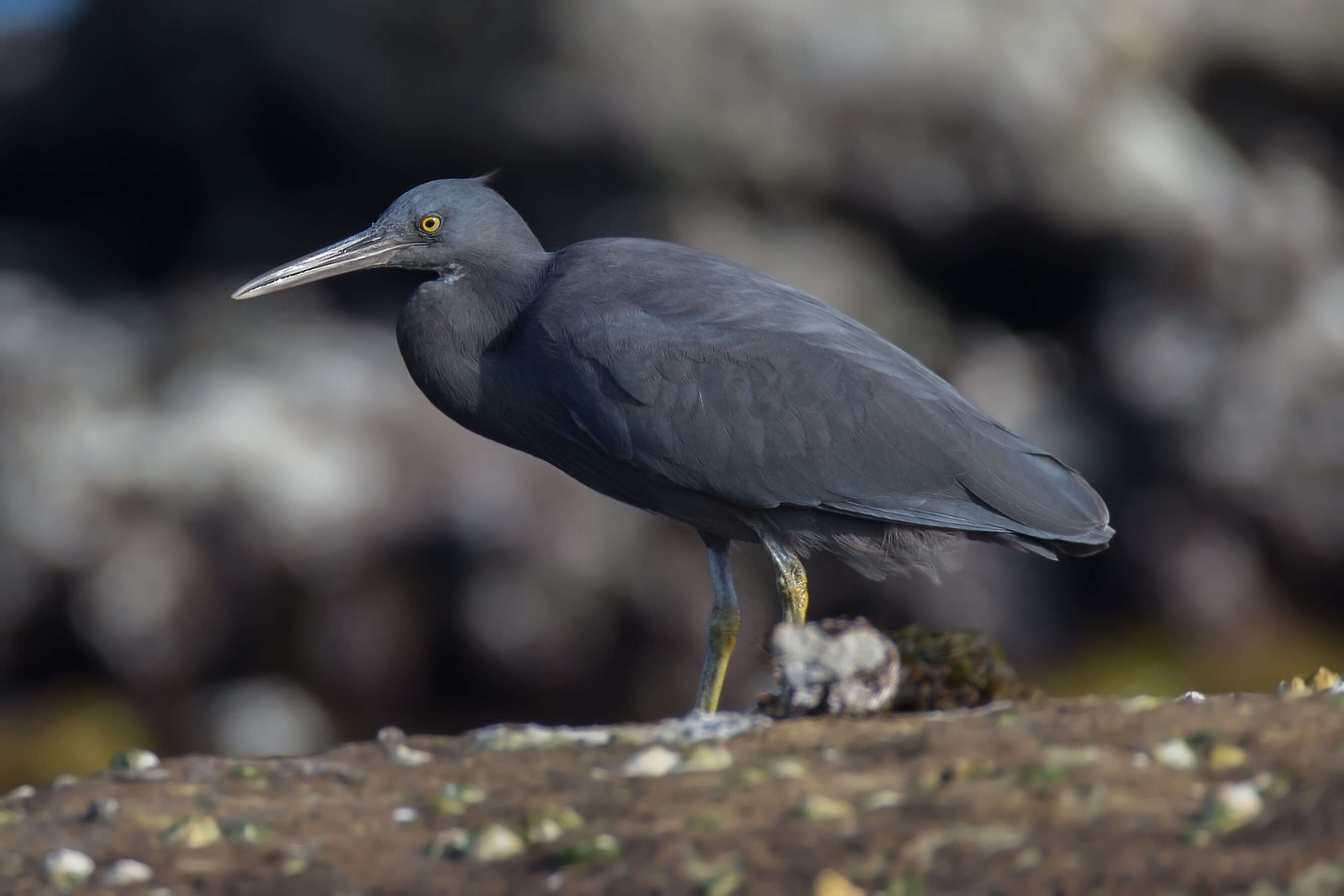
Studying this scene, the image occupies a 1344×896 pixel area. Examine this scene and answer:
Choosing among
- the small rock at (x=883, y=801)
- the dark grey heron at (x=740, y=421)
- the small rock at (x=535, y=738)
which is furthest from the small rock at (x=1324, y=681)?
the small rock at (x=535, y=738)

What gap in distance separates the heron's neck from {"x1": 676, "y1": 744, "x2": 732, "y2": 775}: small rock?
2.13 m

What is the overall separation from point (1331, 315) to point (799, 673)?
8.02 metres

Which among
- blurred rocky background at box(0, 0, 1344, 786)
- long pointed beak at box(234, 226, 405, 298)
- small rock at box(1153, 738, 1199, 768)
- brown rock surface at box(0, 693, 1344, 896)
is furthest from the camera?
blurred rocky background at box(0, 0, 1344, 786)

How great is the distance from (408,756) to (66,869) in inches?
35.7

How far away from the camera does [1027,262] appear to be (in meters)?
10.4

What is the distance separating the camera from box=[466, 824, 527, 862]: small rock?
2836 mm

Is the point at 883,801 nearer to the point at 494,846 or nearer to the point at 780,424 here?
the point at 494,846

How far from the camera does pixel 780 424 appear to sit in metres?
4.79

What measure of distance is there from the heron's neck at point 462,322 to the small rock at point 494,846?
2443 millimetres

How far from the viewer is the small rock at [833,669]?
3.79 m

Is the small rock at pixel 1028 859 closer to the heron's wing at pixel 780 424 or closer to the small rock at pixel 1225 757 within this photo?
the small rock at pixel 1225 757

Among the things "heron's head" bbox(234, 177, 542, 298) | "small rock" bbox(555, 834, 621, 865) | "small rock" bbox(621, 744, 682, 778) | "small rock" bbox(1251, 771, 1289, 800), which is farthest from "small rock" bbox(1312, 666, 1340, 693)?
"heron's head" bbox(234, 177, 542, 298)

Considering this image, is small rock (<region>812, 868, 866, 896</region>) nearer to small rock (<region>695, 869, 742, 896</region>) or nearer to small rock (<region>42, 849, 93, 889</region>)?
small rock (<region>695, 869, 742, 896</region>)

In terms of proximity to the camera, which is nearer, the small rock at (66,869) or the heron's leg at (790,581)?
Answer: the small rock at (66,869)
